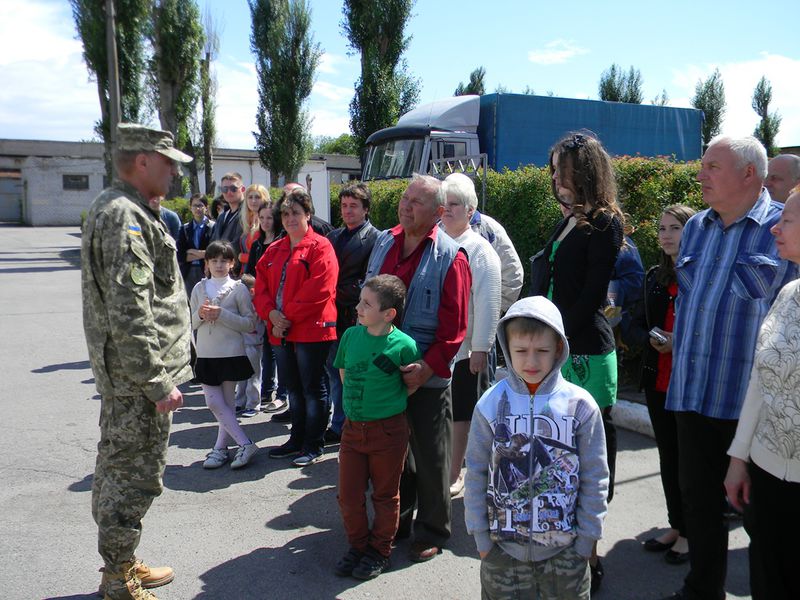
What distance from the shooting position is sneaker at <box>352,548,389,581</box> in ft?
11.7

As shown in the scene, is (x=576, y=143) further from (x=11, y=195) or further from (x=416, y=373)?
(x=11, y=195)

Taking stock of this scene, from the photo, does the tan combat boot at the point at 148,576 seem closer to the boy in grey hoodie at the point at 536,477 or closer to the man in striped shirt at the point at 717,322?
the boy in grey hoodie at the point at 536,477

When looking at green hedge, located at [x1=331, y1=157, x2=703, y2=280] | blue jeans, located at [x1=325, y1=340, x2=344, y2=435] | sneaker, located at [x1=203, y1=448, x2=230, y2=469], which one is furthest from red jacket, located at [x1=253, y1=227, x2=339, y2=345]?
green hedge, located at [x1=331, y1=157, x2=703, y2=280]

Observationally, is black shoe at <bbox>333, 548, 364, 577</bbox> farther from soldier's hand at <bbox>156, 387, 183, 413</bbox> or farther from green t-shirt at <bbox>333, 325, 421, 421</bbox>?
soldier's hand at <bbox>156, 387, 183, 413</bbox>

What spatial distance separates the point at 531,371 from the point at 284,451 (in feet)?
11.1

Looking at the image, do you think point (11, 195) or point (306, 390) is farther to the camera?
point (11, 195)

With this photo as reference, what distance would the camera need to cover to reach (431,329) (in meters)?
3.81

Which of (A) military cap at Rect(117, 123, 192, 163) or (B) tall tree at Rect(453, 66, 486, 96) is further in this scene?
(B) tall tree at Rect(453, 66, 486, 96)

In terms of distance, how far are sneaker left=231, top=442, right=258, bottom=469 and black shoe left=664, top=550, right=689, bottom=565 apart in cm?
304

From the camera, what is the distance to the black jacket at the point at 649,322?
13.1ft

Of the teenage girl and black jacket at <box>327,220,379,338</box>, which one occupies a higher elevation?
black jacket at <box>327,220,379,338</box>

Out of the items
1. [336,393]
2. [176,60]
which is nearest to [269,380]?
[336,393]

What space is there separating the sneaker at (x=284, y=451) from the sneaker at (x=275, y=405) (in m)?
1.31

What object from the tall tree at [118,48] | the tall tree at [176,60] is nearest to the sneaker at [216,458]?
the tall tree at [118,48]
